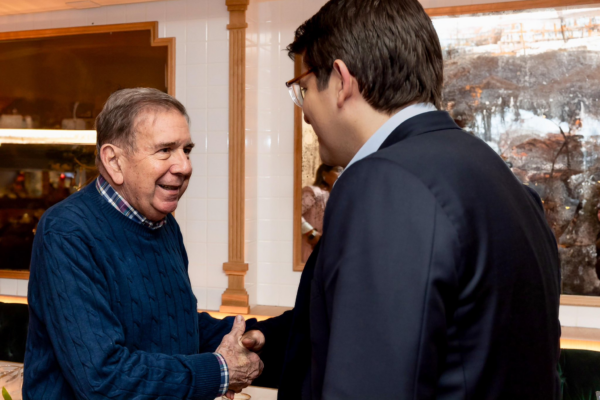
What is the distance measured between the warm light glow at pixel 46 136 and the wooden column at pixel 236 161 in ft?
3.73

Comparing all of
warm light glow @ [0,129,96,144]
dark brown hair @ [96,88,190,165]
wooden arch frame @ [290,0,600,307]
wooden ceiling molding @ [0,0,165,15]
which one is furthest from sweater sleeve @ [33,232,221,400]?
wooden ceiling molding @ [0,0,165,15]

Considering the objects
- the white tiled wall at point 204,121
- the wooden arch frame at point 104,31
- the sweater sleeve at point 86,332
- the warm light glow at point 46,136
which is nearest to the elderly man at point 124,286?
the sweater sleeve at point 86,332

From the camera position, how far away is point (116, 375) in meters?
1.23

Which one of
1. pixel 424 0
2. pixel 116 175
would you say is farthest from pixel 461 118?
pixel 116 175

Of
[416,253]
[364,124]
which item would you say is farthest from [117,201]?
[416,253]

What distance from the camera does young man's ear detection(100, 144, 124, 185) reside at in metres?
1.41

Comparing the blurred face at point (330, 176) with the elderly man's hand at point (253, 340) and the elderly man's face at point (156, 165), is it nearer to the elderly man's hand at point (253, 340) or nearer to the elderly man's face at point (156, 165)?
the elderly man's hand at point (253, 340)

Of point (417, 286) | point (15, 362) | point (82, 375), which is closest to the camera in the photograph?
point (417, 286)

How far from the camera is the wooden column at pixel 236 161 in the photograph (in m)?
3.57

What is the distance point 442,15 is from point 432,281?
10.2 feet

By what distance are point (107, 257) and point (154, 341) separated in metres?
0.27

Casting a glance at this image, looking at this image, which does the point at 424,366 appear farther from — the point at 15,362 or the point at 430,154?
the point at 15,362

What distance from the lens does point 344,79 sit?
0.92 meters

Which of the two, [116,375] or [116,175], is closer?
[116,375]
